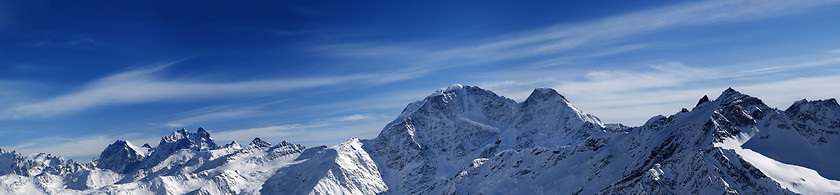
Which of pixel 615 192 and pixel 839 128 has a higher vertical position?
pixel 839 128

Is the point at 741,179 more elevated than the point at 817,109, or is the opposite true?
the point at 817,109

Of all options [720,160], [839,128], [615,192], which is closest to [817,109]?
[839,128]

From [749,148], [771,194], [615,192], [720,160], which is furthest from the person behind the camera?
[615,192]

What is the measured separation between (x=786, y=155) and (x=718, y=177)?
30239 millimetres

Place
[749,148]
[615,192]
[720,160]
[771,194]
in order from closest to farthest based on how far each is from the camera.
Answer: [771,194]
[720,160]
[749,148]
[615,192]

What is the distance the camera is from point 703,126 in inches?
7825

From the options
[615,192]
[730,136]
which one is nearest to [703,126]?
[730,136]

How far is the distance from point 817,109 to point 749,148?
35.2m

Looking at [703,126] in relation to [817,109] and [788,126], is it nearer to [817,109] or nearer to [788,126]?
[788,126]

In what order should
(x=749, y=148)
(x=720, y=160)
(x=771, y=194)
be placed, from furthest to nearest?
(x=749, y=148)
(x=720, y=160)
(x=771, y=194)

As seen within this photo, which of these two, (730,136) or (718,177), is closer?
(718,177)

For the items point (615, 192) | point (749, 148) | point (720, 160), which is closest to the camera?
point (720, 160)

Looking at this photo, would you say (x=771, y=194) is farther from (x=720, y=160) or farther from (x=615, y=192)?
(x=615, y=192)

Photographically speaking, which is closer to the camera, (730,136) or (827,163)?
(827,163)
